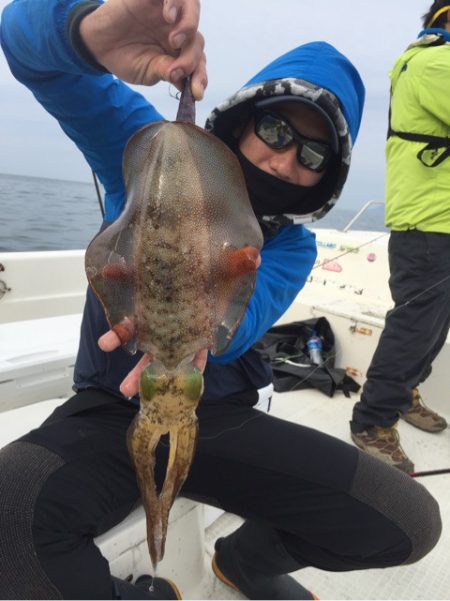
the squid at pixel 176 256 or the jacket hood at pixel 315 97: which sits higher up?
the jacket hood at pixel 315 97

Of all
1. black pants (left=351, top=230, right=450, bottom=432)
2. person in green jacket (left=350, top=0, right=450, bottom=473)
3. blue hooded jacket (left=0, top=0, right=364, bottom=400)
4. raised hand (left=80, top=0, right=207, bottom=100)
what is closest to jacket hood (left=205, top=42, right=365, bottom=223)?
blue hooded jacket (left=0, top=0, right=364, bottom=400)

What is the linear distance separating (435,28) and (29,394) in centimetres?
402

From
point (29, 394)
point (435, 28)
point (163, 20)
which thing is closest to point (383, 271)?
point (435, 28)

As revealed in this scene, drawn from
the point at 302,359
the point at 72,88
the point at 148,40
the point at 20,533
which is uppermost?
the point at 148,40

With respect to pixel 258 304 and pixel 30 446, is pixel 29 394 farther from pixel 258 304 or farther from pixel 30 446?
pixel 258 304

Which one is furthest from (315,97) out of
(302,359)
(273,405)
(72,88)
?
(302,359)

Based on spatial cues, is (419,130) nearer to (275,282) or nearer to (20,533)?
(275,282)

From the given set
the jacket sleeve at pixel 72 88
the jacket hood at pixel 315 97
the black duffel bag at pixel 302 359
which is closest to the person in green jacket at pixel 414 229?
the black duffel bag at pixel 302 359

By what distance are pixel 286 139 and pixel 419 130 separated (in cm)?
169

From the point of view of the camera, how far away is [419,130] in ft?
10.7

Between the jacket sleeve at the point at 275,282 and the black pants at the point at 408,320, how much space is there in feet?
4.19

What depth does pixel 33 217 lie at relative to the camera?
16.7 metres

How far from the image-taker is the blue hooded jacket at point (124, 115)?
1.72 meters

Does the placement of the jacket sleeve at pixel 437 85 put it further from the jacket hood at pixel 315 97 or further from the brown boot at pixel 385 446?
the brown boot at pixel 385 446
